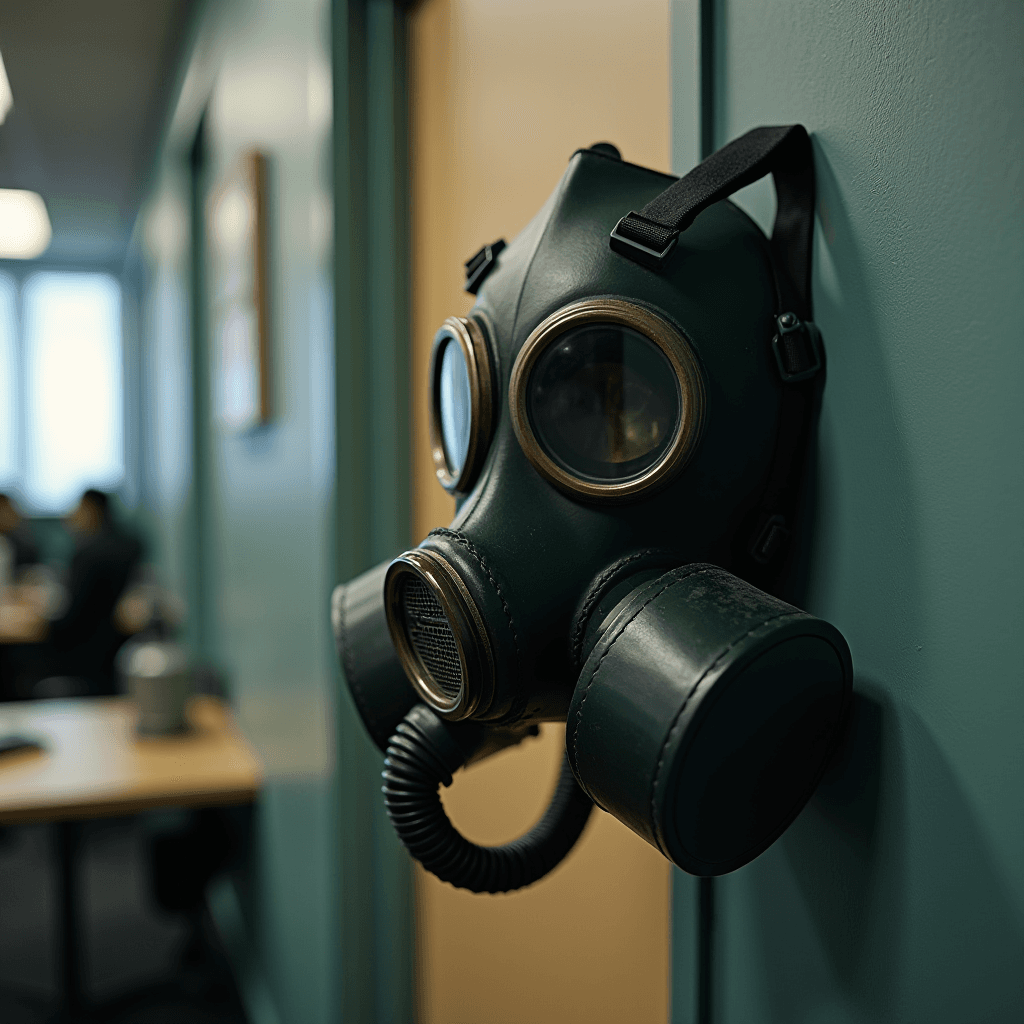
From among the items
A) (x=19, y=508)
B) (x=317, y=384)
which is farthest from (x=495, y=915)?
(x=19, y=508)

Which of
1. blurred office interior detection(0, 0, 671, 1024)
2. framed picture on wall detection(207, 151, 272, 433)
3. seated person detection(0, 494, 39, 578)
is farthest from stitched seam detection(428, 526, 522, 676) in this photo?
seated person detection(0, 494, 39, 578)

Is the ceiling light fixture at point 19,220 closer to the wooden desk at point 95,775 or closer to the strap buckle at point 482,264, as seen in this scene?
the wooden desk at point 95,775

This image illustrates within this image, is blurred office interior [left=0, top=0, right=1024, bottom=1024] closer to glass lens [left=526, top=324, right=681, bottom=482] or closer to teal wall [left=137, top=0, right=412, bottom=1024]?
teal wall [left=137, top=0, right=412, bottom=1024]

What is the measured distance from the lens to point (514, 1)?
1095mm

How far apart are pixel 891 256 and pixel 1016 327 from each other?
0.09 meters

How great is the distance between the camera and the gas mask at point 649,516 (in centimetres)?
45

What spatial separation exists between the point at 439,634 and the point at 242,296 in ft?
5.75

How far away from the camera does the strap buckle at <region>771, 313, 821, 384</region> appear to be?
53 centimetres

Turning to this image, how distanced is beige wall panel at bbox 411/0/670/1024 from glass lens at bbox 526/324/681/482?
0.38 m

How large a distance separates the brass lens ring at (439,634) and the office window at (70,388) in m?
7.25

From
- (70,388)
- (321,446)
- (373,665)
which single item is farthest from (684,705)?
(70,388)

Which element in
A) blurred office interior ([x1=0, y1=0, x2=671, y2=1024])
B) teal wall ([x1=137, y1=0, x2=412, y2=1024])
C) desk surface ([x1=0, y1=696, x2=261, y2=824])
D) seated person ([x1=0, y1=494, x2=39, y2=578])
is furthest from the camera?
seated person ([x1=0, y1=494, x2=39, y2=578])

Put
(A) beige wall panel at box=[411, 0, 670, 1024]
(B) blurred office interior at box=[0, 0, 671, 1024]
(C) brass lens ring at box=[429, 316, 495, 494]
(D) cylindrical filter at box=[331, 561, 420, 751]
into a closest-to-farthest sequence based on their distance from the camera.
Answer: (C) brass lens ring at box=[429, 316, 495, 494], (D) cylindrical filter at box=[331, 561, 420, 751], (A) beige wall panel at box=[411, 0, 670, 1024], (B) blurred office interior at box=[0, 0, 671, 1024]

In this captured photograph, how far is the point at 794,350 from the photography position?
0.53 metres
